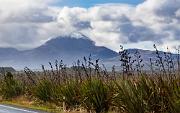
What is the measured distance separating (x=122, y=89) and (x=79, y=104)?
5.19 m

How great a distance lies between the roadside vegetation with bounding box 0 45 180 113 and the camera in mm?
19156

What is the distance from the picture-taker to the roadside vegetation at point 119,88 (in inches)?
754

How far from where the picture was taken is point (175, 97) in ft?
59.3

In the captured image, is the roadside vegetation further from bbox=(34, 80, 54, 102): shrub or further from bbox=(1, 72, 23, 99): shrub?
bbox=(1, 72, 23, 99): shrub

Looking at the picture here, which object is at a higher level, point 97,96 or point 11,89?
point 11,89

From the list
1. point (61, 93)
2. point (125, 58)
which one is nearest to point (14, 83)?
point (61, 93)

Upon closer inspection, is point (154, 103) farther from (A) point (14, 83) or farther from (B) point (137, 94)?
(A) point (14, 83)

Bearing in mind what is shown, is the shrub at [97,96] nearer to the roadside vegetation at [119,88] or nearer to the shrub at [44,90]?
the roadside vegetation at [119,88]

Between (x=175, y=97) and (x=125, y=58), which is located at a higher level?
(x=125, y=58)

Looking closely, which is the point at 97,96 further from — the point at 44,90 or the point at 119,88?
the point at 44,90

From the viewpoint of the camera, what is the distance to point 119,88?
2092 cm

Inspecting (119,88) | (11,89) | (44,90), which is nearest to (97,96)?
(119,88)

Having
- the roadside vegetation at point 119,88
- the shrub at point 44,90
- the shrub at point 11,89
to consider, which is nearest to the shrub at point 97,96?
the roadside vegetation at point 119,88

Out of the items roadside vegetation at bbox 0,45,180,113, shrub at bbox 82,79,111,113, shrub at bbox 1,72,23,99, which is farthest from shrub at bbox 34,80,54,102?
shrub at bbox 1,72,23,99
